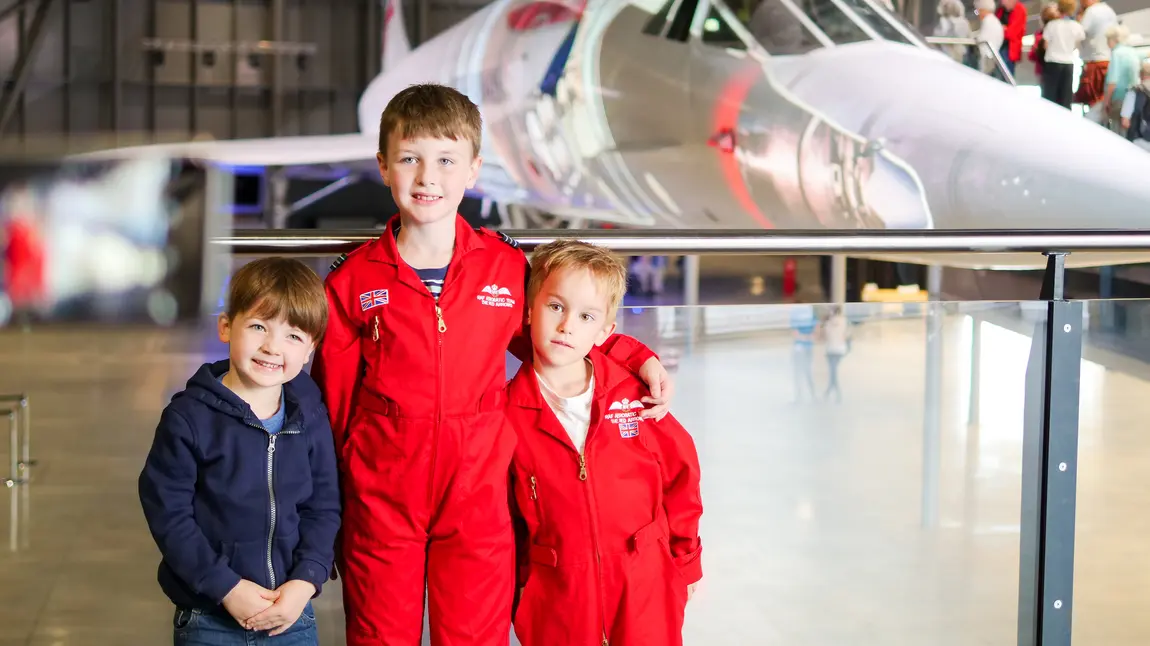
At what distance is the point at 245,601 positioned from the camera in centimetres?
154

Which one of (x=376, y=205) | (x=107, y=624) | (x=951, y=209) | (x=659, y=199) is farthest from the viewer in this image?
(x=376, y=205)

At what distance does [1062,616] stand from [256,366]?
5.30ft

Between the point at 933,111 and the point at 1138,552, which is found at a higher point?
the point at 933,111

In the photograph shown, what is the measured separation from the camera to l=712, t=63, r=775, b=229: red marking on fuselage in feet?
27.1

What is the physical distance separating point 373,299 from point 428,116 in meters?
0.28

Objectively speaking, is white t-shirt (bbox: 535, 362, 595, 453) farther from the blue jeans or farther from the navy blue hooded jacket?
the blue jeans

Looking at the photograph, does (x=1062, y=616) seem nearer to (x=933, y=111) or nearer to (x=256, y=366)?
(x=256, y=366)

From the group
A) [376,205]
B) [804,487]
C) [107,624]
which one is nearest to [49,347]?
[376,205]

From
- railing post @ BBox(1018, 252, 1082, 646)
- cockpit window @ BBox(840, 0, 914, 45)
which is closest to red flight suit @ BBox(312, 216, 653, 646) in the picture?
railing post @ BBox(1018, 252, 1082, 646)

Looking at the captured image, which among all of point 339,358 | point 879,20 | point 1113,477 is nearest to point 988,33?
point 879,20

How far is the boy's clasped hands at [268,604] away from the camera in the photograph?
1.54 metres

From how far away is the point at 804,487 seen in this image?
2154 mm

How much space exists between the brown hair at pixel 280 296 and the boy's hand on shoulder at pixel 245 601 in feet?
1.17

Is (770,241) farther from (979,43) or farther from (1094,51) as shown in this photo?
(1094,51)
